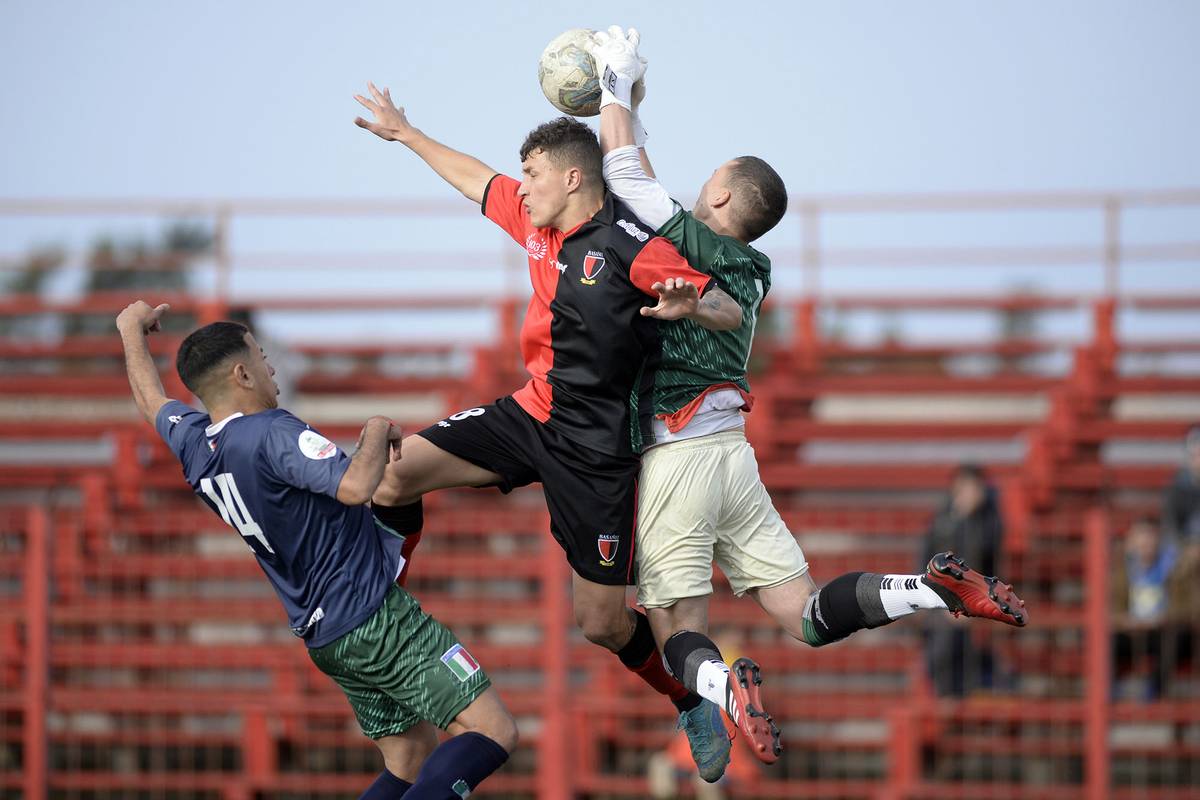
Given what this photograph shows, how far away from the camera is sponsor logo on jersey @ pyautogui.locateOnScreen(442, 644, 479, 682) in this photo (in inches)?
208

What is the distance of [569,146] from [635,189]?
0.26 metres

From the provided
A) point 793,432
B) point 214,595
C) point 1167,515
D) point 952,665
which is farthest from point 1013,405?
point 214,595

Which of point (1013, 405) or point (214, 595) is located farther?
point (1013, 405)

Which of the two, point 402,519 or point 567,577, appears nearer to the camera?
point 402,519

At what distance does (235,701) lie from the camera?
10.1m

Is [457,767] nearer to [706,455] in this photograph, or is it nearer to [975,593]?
[706,455]

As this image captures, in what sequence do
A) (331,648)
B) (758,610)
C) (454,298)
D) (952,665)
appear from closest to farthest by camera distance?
1. (331,648)
2. (952,665)
3. (758,610)
4. (454,298)

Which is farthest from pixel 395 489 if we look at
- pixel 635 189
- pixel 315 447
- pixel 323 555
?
pixel 635 189

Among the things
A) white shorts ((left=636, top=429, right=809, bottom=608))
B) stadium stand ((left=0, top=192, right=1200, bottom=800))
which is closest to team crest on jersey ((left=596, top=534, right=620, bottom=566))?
white shorts ((left=636, top=429, right=809, bottom=608))

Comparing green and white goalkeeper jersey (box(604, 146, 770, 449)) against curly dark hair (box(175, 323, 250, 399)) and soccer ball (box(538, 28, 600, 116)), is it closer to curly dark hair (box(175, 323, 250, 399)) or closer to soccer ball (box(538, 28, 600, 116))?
soccer ball (box(538, 28, 600, 116))

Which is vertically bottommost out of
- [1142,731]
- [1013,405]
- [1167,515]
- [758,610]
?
[1142,731]

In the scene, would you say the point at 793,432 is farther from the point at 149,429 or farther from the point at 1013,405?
the point at 149,429

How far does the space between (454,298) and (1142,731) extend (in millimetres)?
6620

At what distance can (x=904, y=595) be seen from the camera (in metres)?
5.25
